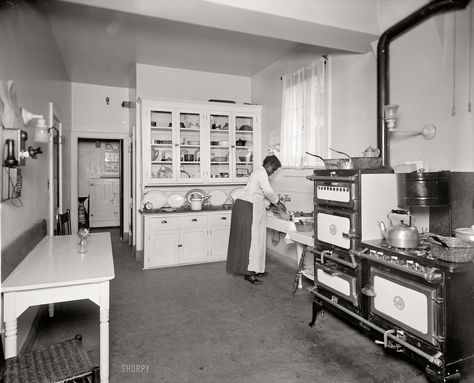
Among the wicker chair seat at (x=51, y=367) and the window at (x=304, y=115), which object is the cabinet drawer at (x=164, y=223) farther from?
the wicker chair seat at (x=51, y=367)

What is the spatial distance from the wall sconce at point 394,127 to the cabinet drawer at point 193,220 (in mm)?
2889

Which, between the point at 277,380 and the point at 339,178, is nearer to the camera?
the point at 277,380

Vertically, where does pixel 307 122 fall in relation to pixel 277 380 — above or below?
above

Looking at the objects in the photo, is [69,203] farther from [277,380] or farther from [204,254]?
[277,380]

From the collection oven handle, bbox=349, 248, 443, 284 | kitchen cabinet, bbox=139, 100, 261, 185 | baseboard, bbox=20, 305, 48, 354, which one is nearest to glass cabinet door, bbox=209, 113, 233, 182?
kitchen cabinet, bbox=139, 100, 261, 185

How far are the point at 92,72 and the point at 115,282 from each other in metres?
3.46

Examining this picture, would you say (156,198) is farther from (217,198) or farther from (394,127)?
(394,127)

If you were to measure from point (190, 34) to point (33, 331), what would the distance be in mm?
3484

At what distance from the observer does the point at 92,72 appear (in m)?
5.56

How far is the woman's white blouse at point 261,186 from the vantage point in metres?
4.21

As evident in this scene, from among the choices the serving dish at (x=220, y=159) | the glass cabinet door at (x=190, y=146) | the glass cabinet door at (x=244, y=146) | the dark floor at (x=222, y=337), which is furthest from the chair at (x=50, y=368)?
the glass cabinet door at (x=244, y=146)

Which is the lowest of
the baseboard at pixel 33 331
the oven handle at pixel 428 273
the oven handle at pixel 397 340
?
the baseboard at pixel 33 331

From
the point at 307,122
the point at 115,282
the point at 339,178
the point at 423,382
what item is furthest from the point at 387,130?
the point at 115,282

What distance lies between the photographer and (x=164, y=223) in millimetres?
4820
